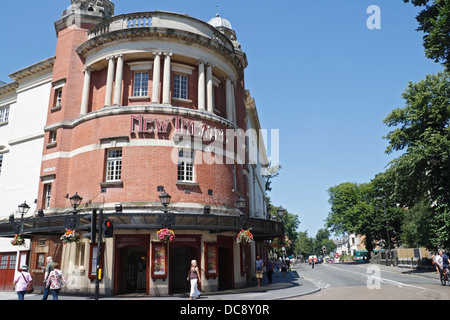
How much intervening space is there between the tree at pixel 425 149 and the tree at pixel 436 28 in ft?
20.6

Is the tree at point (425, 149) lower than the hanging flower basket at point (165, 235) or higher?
higher

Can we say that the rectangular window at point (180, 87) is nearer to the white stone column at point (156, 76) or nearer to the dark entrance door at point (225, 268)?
the white stone column at point (156, 76)

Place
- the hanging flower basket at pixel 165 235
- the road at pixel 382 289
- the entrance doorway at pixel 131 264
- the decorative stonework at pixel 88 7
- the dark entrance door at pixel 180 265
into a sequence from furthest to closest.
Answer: the decorative stonework at pixel 88 7 < the dark entrance door at pixel 180 265 < the entrance doorway at pixel 131 264 < the hanging flower basket at pixel 165 235 < the road at pixel 382 289

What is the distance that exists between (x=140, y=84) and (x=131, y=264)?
36.4ft

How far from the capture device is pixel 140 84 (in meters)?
22.1

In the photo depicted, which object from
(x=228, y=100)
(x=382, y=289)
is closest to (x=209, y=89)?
(x=228, y=100)

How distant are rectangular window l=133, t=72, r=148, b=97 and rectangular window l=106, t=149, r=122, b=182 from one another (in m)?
4.08

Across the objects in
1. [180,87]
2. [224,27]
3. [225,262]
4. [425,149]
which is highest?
[224,27]

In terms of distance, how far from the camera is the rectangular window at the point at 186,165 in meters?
20.5

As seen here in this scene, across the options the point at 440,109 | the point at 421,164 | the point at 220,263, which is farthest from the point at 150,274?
the point at 440,109

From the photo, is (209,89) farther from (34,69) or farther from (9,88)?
(9,88)

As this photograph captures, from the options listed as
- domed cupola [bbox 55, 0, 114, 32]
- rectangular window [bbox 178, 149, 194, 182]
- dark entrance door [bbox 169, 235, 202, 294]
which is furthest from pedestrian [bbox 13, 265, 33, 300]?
domed cupola [bbox 55, 0, 114, 32]

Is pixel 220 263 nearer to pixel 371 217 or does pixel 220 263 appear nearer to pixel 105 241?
pixel 105 241

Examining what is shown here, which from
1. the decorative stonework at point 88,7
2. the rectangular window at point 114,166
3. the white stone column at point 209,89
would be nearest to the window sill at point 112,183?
the rectangular window at point 114,166
